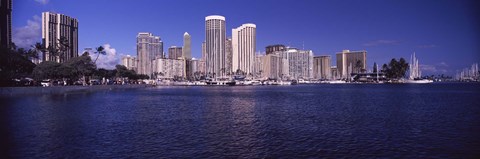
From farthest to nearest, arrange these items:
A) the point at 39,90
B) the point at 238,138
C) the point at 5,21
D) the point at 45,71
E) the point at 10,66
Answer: the point at 5,21
the point at 45,71
the point at 39,90
the point at 10,66
the point at 238,138

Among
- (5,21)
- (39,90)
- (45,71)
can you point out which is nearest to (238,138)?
(39,90)

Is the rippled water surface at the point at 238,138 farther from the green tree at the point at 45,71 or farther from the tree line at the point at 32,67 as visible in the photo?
the green tree at the point at 45,71

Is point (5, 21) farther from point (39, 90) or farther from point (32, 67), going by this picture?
point (39, 90)

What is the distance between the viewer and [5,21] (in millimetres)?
112875

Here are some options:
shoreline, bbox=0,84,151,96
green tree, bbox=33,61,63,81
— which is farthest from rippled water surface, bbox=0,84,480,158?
green tree, bbox=33,61,63,81

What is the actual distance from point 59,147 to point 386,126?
2650 centimetres

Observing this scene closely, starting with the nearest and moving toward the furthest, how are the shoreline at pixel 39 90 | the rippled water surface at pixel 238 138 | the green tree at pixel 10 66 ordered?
the rippled water surface at pixel 238 138 → the shoreline at pixel 39 90 → the green tree at pixel 10 66

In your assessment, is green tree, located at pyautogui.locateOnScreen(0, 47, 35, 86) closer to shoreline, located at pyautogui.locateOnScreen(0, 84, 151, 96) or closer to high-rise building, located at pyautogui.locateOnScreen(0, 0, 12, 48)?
shoreline, located at pyautogui.locateOnScreen(0, 84, 151, 96)

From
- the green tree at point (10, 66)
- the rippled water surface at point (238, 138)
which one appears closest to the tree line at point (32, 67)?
the green tree at point (10, 66)

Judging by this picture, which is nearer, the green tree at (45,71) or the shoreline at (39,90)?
the shoreline at (39,90)

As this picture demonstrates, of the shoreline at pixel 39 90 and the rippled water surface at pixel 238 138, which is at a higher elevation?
the shoreline at pixel 39 90

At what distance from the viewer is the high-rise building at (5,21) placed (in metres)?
104

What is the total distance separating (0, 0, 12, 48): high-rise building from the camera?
10375 centimetres

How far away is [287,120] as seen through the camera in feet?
121
